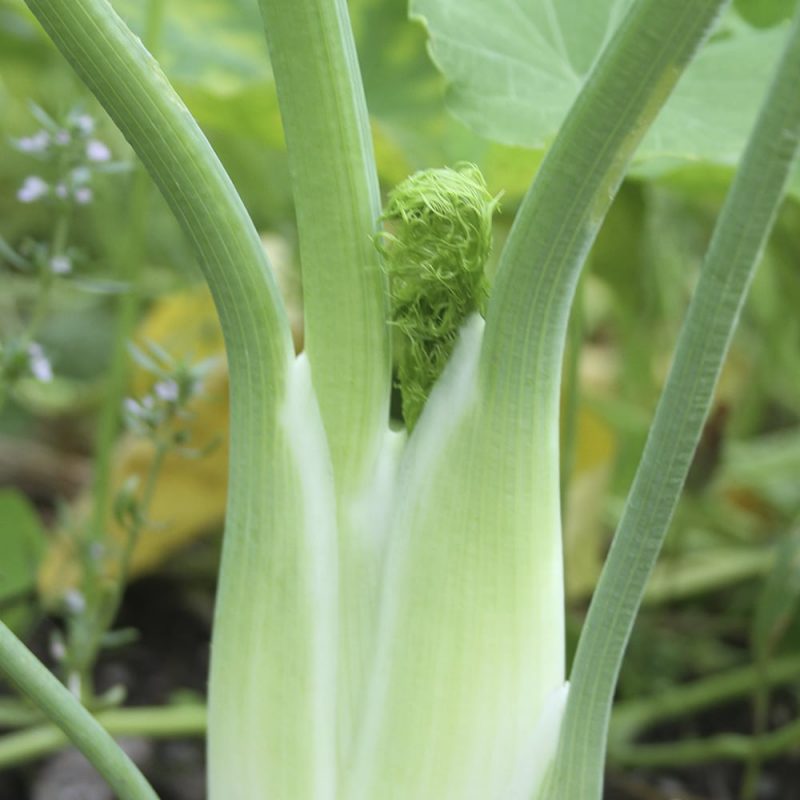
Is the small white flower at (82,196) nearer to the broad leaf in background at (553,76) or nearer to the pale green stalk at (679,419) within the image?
the broad leaf in background at (553,76)

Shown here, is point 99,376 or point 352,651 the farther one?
point 99,376

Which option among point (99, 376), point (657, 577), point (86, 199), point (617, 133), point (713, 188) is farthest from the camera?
point (99, 376)

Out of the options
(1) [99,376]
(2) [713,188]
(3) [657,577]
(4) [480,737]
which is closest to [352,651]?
(4) [480,737]

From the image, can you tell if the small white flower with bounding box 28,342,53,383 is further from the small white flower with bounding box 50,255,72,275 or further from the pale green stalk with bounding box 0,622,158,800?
the pale green stalk with bounding box 0,622,158,800

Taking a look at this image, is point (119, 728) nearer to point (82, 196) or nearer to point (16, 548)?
point (16, 548)

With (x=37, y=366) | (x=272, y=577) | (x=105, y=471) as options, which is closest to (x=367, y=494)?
(x=272, y=577)

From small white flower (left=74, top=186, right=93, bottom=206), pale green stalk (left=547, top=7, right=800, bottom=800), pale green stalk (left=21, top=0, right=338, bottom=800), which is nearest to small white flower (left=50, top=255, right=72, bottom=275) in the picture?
small white flower (left=74, top=186, right=93, bottom=206)

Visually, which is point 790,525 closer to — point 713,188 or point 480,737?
point 713,188

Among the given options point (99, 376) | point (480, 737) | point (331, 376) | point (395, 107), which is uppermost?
point (395, 107)

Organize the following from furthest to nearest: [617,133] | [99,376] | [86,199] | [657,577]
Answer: [99,376]
[657,577]
[86,199]
[617,133]
